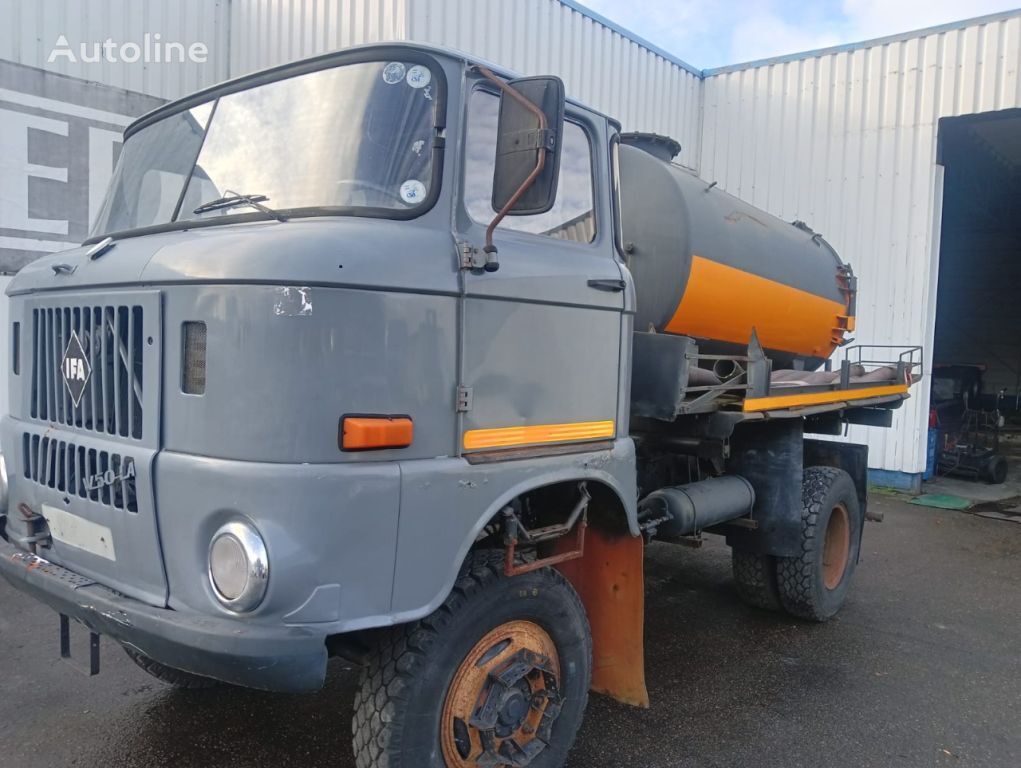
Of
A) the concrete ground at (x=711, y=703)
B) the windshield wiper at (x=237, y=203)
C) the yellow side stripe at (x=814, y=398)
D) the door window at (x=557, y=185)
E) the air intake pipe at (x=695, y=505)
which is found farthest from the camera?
the yellow side stripe at (x=814, y=398)

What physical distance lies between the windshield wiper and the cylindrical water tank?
2.11 metres

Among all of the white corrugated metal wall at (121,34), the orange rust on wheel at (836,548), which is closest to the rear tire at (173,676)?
the orange rust on wheel at (836,548)

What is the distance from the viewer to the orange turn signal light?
230 centimetres

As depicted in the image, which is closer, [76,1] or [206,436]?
[206,436]

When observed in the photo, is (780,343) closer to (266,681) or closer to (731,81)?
(266,681)

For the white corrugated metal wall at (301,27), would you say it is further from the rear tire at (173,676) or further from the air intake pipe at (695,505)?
the rear tire at (173,676)

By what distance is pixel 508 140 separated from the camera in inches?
101

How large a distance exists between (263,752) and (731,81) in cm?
1047

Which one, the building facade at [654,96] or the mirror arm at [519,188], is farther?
the building facade at [654,96]

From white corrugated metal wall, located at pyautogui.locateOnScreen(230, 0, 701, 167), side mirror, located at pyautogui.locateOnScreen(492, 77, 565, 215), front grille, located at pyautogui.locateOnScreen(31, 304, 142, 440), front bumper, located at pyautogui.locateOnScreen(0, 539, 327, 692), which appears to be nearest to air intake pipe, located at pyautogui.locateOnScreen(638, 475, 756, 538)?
side mirror, located at pyautogui.locateOnScreen(492, 77, 565, 215)

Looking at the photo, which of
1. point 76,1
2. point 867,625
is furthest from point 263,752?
point 76,1

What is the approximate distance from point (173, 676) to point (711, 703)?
261 cm

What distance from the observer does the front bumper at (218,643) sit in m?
2.19

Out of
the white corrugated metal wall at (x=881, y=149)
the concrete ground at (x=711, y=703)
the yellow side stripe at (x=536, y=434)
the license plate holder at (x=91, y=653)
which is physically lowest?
the concrete ground at (x=711, y=703)
